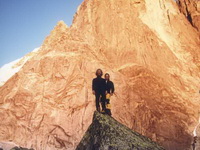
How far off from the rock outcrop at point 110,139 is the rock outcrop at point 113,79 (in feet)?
44.0

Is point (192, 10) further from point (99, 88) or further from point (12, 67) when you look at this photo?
point (99, 88)

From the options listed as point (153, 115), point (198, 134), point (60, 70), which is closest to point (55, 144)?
point (60, 70)

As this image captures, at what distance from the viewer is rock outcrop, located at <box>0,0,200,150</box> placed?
18.3 meters

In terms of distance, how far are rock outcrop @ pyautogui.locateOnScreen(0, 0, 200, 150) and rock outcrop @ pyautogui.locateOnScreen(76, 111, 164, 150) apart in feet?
44.0

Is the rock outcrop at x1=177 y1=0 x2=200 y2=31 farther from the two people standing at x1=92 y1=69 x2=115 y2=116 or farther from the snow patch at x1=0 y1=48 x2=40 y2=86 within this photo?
the two people standing at x1=92 y1=69 x2=115 y2=116

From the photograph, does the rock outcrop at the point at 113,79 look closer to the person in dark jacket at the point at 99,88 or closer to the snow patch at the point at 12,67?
the snow patch at the point at 12,67

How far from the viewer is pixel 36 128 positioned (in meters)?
18.6

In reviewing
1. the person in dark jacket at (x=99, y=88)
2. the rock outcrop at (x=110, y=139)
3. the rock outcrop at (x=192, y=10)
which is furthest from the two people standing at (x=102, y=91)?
the rock outcrop at (x=192, y=10)

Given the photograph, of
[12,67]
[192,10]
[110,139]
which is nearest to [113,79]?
[192,10]

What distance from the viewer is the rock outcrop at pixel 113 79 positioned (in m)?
18.3

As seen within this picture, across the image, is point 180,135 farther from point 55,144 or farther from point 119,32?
point 119,32

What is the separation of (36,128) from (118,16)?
42.4 ft

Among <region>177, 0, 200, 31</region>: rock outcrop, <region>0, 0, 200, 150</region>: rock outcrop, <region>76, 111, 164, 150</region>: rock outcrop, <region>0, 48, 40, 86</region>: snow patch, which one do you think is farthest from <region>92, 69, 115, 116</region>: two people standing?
<region>0, 48, 40, 86</region>: snow patch

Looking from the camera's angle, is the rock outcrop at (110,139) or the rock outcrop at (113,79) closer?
the rock outcrop at (110,139)
